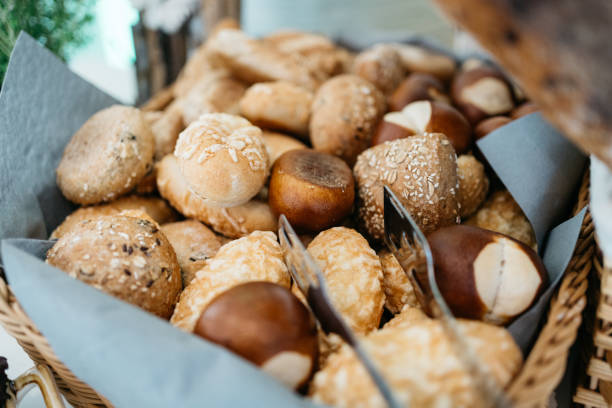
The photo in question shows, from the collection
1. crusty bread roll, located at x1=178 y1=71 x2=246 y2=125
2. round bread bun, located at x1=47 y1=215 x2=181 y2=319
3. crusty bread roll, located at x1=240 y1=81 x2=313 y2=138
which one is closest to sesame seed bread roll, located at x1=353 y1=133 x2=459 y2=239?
crusty bread roll, located at x1=240 y1=81 x2=313 y2=138

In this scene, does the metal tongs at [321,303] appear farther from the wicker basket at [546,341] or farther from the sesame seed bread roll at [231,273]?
the wicker basket at [546,341]

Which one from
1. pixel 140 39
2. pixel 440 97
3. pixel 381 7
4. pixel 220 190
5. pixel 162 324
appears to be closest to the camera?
pixel 162 324

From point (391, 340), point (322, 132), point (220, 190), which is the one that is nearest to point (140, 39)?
point (322, 132)

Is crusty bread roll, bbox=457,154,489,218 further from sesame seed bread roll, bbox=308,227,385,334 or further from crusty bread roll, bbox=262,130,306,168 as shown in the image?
crusty bread roll, bbox=262,130,306,168

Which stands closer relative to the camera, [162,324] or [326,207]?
[162,324]

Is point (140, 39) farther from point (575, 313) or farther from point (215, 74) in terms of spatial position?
point (575, 313)

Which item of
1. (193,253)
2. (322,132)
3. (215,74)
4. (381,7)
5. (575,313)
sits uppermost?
(381,7)

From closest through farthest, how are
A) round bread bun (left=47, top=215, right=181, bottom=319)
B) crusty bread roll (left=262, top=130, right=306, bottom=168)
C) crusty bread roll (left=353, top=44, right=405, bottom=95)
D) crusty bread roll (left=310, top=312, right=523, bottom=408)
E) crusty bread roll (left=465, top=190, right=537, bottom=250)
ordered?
1. crusty bread roll (left=310, top=312, right=523, bottom=408)
2. round bread bun (left=47, top=215, right=181, bottom=319)
3. crusty bread roll (left=465, top=190, right=537, bottom=250)
4. crusty bread roll (left=262, top=130, right=306, bottom=168)
5. crusty bread roll (left=353, top=44, right=405, bottom=95)

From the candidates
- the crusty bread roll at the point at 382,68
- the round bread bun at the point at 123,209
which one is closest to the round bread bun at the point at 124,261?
the round bread bun at the point at 123,209
